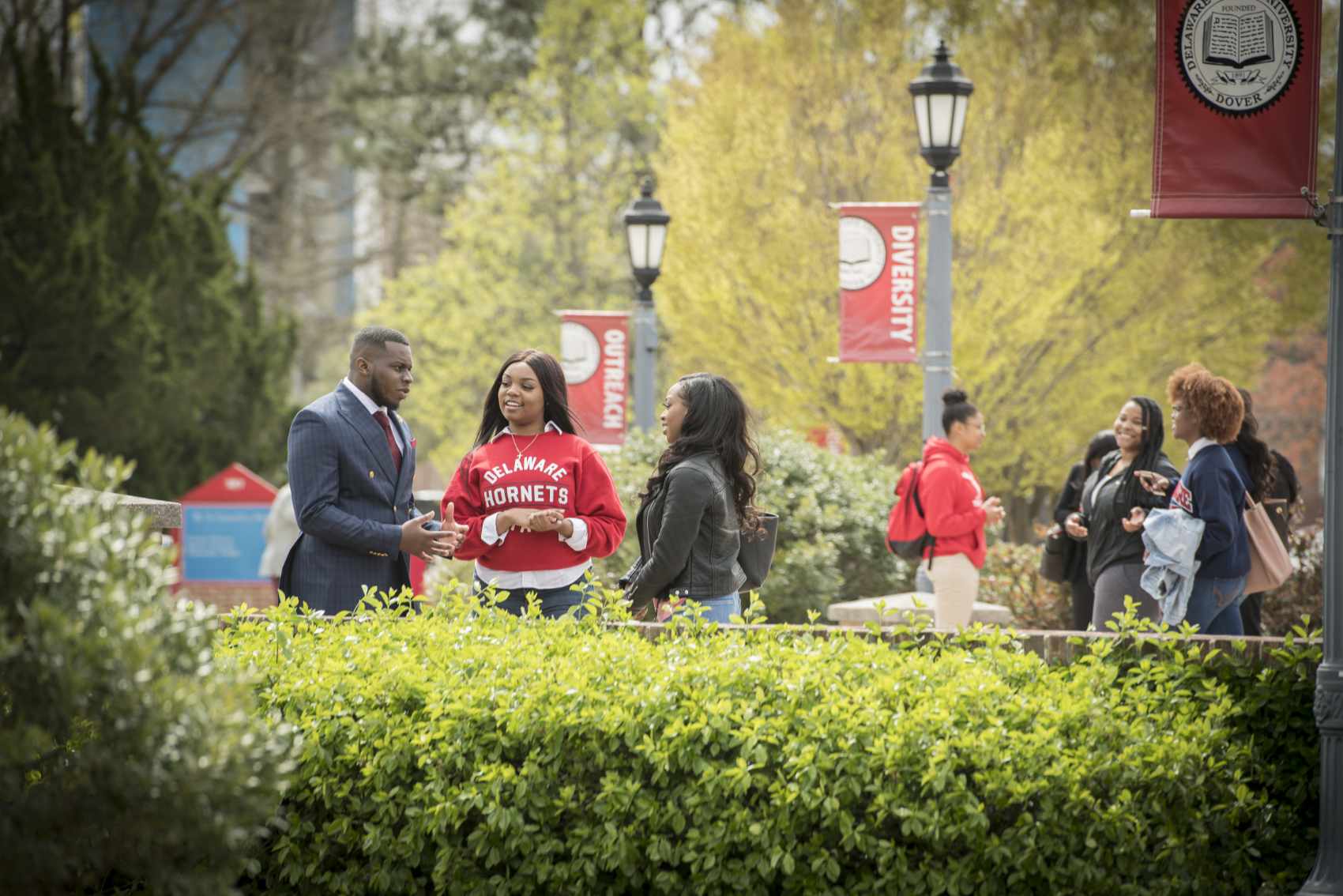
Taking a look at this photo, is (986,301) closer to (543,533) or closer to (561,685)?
(543,533)

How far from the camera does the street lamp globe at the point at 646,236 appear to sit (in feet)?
49.5

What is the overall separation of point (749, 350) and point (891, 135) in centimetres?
312

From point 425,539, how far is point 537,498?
0.51 meters

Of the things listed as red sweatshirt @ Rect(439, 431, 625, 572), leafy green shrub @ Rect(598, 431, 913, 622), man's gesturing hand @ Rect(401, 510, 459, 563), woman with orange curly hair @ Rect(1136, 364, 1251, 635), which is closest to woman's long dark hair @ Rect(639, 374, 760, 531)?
red sweatshirt @ Rect(439, 431, 625, 572)

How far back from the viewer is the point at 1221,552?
7.26 meters

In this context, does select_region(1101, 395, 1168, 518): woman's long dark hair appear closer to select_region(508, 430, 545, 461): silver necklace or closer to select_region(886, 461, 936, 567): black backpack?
select_region(886, 461, 936, 567): black backpack

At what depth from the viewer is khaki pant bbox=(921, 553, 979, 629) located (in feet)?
30.8

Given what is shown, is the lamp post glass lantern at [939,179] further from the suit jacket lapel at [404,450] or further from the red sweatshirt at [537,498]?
the suit jacket lapel at [404,450]

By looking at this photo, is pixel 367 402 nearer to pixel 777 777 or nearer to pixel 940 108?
pixel 777 777

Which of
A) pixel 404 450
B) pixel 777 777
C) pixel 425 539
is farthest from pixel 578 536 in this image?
pixel 777 777

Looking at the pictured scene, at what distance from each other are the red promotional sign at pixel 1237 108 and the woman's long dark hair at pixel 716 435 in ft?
5.81

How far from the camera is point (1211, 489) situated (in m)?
7.08

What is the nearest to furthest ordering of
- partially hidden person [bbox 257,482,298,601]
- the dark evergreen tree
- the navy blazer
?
the navy blazer, partially hidden person [bbox 257,482,298,601], the dark evergreen tree

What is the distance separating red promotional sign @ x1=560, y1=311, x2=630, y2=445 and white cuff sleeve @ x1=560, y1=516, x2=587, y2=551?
1048 centimetres
